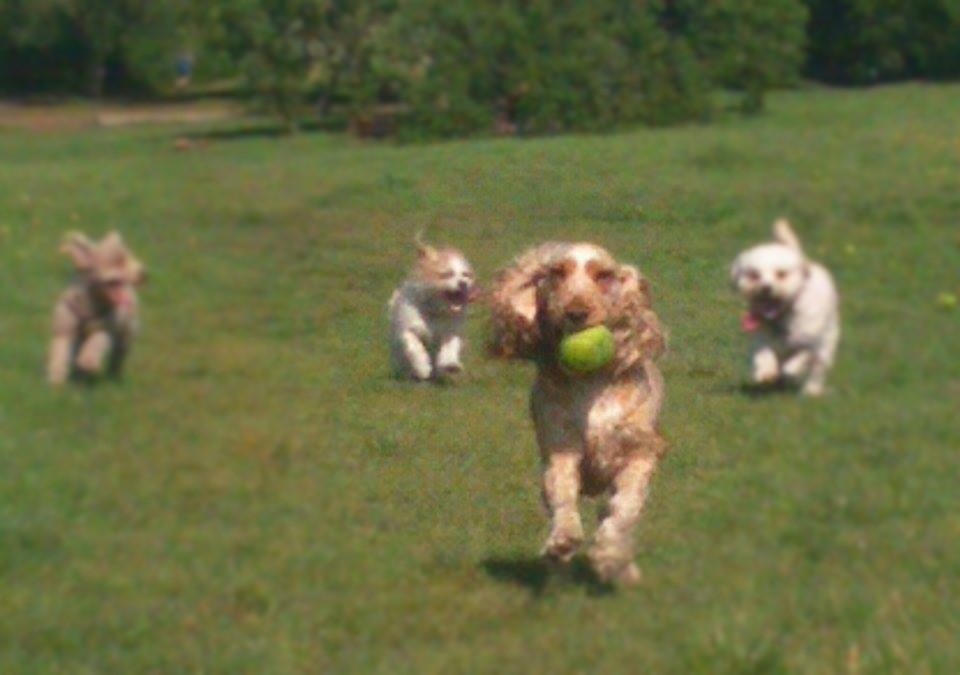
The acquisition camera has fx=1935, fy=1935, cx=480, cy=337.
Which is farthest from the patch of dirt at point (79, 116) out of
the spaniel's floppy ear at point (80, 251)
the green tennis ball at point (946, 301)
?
the spaniel's floppy ear at point (80, 251)

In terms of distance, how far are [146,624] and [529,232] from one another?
126 cm

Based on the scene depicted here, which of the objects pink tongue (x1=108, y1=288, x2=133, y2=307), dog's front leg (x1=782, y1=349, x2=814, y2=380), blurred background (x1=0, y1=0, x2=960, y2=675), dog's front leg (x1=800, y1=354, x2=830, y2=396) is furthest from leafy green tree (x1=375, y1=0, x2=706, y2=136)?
pink tongue (x1=108, y1=288, x2=133, y2=307)

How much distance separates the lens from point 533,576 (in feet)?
13.9

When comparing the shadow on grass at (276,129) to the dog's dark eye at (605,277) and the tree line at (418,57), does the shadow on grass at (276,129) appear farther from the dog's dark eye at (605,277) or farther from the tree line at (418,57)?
the dog's dark eye at (605,277)

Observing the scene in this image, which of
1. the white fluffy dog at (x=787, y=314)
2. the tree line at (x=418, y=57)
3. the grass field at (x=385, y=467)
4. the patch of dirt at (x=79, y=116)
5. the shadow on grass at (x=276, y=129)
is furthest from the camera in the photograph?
the patch of dirt at (x=79, y=116)

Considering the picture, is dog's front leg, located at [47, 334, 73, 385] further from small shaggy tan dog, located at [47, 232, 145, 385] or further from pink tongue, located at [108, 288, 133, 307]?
pink tongue, located at [108, 288, 133, 307]

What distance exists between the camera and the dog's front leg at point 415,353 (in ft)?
13.5

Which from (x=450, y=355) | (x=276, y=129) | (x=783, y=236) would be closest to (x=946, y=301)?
(x=783, y=236)

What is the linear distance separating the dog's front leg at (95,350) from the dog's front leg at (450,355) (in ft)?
3.63

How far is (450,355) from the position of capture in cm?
418

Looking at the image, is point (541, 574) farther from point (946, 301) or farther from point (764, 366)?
point (946, 301)

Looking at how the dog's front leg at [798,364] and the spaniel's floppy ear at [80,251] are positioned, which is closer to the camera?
the spaniel's floppy ear at [80,251]

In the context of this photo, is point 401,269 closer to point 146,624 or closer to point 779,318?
point 146,624

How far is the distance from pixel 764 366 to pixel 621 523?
1.15 m
